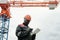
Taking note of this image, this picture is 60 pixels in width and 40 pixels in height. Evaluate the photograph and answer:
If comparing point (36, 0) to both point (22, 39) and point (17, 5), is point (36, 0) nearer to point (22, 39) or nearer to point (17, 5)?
point (17, 5)

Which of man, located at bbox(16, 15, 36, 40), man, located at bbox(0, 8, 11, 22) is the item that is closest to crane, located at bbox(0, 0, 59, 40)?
man, located at bbox(0, 8, 11, 22)

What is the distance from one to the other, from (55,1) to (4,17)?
192cm

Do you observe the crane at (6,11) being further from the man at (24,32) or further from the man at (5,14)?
the man at (24,32)

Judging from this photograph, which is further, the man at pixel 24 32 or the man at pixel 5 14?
the man at pixel 5 14

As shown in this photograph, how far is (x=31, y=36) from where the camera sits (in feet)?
13.8

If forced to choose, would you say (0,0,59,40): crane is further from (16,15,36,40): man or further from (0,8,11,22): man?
(16,15,36,40): man

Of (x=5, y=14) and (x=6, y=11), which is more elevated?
(x=6, y=11)

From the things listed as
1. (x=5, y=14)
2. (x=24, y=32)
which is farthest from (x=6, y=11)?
(x=24, y=32)

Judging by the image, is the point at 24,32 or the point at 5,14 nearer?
the point at 24,32

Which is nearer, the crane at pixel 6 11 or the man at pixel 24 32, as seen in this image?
the man at pixel 24 32

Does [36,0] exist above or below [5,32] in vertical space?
above

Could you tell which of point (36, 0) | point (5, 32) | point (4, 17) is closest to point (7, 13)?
point (4, 17)

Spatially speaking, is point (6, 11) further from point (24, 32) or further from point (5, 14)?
point (24, 32)

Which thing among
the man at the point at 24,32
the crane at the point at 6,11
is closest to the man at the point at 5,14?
the crane at the point at 6,11
